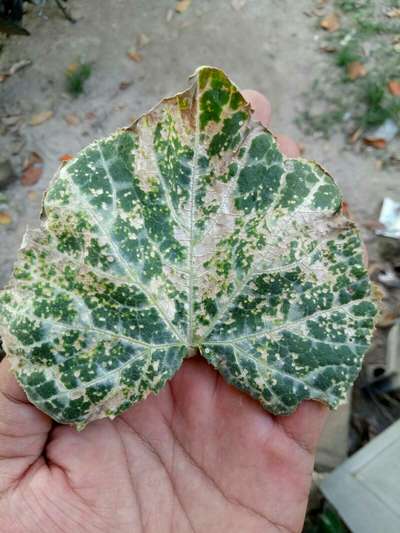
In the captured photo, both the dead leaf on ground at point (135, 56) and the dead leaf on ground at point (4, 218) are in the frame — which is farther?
the dead leaf on ground at point (135, 56)

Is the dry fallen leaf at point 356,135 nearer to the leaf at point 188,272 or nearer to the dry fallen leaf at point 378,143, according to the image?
the dry fallen leaf at point 378,143

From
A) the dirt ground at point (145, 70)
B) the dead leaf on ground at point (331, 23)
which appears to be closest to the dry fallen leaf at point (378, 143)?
the dirt ground at point (145, 70)

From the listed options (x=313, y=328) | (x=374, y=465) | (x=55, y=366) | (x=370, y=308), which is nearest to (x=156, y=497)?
(x=55, y=366)

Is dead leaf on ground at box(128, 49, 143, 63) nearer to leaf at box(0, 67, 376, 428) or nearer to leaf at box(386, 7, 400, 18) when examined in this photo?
leaf at box(386, 7, 400, 18)

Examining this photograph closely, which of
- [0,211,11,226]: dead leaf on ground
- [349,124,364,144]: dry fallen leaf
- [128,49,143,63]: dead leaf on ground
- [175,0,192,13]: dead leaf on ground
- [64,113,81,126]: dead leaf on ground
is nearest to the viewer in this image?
[0,211,11,226]: dead leaf on ground

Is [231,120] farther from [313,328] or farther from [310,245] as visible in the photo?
[313,328]

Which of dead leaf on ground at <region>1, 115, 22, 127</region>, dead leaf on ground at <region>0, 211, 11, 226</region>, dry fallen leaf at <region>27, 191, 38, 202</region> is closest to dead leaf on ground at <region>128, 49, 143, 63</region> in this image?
dead leaf on ground at <region>1, 115, 22, 127</region>
